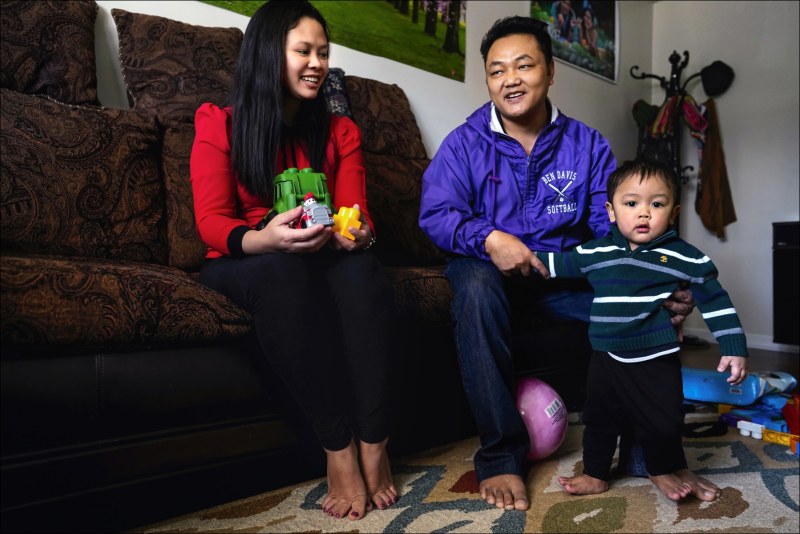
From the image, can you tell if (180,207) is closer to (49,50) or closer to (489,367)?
(49,50)

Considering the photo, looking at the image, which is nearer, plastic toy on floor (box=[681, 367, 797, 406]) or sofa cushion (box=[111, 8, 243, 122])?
sofa cushion (box=[111, 8, 243, 122])

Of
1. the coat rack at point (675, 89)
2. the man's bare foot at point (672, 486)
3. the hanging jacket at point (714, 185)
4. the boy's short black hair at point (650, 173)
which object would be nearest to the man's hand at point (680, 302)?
the boy's short black hair at point (650, 173)

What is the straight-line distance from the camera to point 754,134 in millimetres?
3572

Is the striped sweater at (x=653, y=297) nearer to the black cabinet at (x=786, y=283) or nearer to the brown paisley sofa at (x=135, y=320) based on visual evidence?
the brown paisley sofa at (x=135, y=320)

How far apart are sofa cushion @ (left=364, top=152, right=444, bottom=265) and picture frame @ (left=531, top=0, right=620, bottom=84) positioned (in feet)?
5.54

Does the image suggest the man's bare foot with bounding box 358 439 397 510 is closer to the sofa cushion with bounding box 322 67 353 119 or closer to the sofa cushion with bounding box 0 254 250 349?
the sofa cushion with bounding box 0 254 250 349

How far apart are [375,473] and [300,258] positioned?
0.45m

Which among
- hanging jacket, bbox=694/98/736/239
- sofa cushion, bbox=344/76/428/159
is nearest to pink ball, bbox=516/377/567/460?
sofa cushion, bbox=344/76/428/159

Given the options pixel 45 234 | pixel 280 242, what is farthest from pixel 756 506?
pixel 45 234

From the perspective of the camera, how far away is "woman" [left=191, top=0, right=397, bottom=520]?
110 cm

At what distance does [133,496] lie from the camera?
3.47 feet

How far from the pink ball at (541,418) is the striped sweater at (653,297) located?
7.9 inches

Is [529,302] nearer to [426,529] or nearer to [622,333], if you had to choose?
[622,333]

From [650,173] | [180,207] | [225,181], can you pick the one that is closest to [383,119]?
[180,207]
